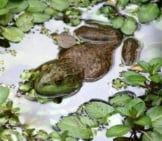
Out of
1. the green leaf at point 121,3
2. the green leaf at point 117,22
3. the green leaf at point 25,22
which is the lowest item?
the green leaf at point 117,22

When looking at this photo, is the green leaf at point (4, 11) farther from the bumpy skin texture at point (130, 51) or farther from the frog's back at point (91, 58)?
the bumpy skin texture at point (130, 51)

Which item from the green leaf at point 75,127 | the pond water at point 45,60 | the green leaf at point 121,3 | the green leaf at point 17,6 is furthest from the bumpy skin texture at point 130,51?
the green leaf at point 17,6

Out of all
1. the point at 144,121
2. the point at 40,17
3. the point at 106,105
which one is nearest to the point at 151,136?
the point at 144,121

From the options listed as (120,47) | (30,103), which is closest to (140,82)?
(120,47)

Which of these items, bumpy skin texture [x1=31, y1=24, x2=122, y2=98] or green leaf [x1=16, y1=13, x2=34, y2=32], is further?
green leaf [x1=16, y1=13, x2=34, y2=32]

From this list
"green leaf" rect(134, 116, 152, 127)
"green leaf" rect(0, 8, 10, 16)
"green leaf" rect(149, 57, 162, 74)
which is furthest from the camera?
"green leaf" rect(0, 8, 10, 16)

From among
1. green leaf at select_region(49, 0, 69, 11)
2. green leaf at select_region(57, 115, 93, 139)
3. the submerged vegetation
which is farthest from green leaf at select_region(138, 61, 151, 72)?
green leaf at select_region(49, 0, 69, 11)

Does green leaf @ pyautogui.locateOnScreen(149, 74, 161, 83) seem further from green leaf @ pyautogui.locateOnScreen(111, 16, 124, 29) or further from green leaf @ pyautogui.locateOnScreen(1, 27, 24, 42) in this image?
green leaf @ pyautogui.locateOnScreen(1, 27, 24, 42)
